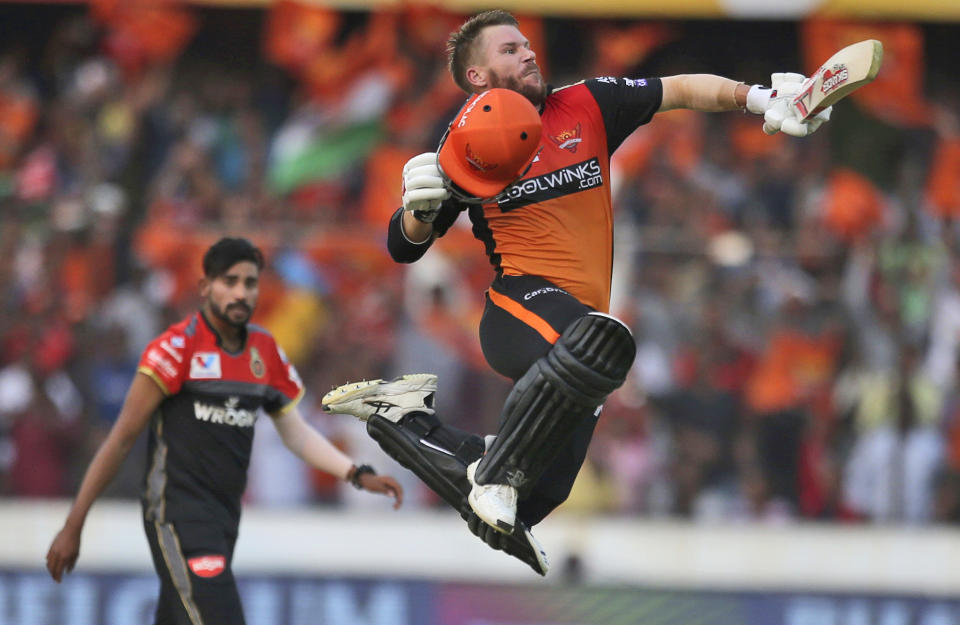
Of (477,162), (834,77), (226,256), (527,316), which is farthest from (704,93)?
(226,256)

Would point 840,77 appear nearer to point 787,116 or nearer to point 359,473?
point 787,116

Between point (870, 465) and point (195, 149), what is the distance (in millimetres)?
5529

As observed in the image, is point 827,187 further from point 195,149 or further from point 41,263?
point 41,263

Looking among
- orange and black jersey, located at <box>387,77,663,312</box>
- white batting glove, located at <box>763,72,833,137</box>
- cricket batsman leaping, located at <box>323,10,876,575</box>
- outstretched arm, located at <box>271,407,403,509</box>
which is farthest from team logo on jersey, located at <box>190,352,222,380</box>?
white batting glove, located at <box>763,72,833,137</box>

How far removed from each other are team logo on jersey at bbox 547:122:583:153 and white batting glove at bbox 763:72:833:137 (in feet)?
2.42

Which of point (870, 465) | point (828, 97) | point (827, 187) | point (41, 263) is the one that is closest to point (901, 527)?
point (870, 465)

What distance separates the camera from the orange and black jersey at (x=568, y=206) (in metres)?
5.57

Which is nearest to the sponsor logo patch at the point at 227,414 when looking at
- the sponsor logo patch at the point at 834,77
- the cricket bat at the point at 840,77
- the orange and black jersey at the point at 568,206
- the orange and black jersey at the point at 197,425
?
the orange and black jersey at the point at 197,425

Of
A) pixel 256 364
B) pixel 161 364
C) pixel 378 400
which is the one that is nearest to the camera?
pixel 378 400

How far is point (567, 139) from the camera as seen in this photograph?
18.5 ft

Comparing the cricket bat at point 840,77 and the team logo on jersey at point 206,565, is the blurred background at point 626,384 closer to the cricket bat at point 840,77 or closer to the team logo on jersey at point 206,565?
the team logo on jersey at point 206,565

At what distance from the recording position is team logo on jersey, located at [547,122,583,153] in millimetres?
5625

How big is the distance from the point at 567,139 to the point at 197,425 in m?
2.21

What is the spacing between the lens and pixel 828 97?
5055 millimetres
